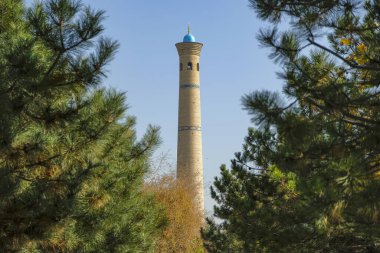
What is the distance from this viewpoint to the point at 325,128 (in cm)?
551

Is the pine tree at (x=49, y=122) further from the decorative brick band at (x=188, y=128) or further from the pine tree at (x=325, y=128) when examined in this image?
the decorative brick band at (x=188, y=128)

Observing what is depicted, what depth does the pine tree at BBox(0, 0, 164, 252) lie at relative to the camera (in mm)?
5742

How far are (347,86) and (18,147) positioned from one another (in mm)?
3407

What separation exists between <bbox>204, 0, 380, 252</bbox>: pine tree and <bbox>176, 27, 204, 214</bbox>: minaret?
22222mm

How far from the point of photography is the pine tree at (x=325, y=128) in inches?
184

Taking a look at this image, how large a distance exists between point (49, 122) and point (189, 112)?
79.2ft

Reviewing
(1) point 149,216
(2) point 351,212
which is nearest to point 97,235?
(1) point 149,216

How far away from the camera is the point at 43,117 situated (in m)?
6.34

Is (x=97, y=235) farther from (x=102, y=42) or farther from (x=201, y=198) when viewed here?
(x=201, y=198)

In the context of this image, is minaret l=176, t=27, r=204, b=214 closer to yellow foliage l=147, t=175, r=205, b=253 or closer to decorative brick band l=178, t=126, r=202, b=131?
decorative brick band l=178, t=126, r=202, b=131

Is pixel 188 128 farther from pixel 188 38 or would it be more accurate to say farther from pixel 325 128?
pixel 325 128

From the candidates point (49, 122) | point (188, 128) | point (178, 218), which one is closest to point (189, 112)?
point (188, 128)

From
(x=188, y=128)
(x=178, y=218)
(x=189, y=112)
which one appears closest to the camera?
(x=178, y=218)

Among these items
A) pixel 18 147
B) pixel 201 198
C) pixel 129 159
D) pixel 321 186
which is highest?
pixel 201 198
